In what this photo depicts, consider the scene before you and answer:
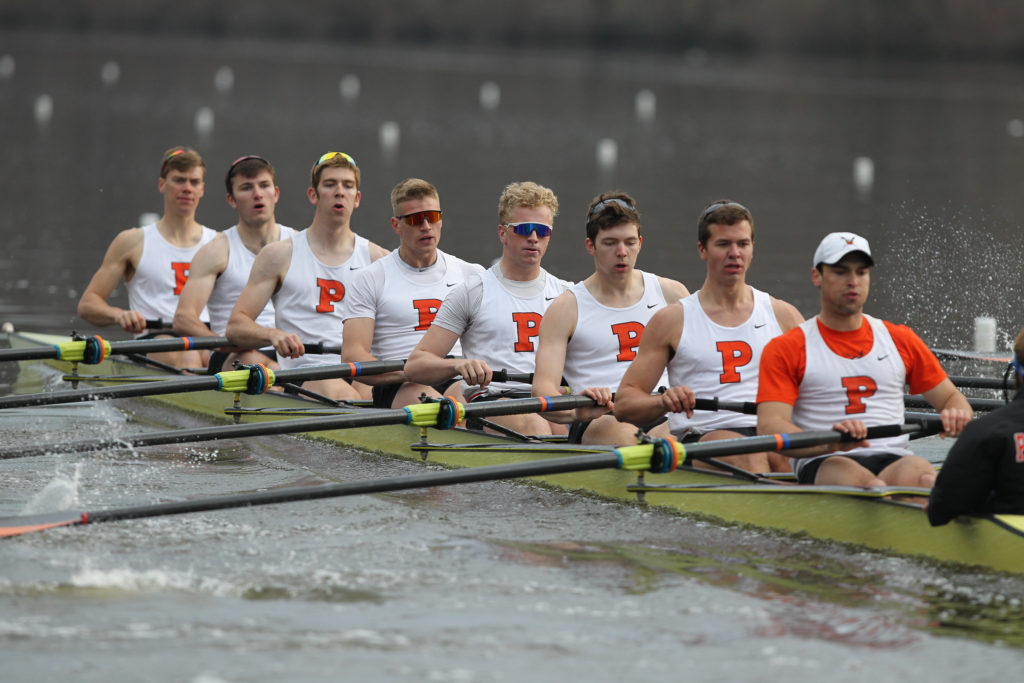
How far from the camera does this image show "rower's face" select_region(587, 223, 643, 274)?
649 centimetres

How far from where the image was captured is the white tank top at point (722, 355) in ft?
20.2

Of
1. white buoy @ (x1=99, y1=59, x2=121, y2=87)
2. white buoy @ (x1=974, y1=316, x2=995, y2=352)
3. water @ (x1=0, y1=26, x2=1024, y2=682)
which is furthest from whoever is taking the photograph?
white buoy @ (x1=99, y1=59, x2=121, y2=87)

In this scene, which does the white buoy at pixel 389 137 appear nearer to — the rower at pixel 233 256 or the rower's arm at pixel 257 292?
the rower at pixel 233 256

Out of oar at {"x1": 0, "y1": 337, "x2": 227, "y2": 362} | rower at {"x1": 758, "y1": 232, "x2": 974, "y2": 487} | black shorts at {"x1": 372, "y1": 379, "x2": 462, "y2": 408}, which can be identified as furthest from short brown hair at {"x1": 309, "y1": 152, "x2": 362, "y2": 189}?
rower at {"x1": 758, "y1": 232, "x2": 974, "y2": 487}

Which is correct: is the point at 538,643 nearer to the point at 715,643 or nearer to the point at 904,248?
the point at 715,643

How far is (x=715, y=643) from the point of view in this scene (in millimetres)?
4652

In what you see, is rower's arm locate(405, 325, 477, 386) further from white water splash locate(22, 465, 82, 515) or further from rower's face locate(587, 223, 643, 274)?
white water splash locate(22, 465, 82, 515)

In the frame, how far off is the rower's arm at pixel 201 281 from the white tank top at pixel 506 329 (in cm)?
221

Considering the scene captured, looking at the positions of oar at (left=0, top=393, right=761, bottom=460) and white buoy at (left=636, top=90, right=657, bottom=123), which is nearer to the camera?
oar at (left=0, top=393, right=761, bottom=460)

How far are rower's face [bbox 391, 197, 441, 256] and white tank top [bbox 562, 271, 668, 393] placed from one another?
1177 mm

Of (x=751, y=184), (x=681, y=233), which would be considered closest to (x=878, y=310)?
(x=681, y=233)

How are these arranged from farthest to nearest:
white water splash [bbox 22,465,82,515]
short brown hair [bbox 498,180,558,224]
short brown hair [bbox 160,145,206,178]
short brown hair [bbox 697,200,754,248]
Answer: short brown hair [bbox 160,145,206,178], short brown hair [bbox 498,180,558,224], white water splash [bbox 22,465,82,515], short brown hair [bbox 697,200,754,248]

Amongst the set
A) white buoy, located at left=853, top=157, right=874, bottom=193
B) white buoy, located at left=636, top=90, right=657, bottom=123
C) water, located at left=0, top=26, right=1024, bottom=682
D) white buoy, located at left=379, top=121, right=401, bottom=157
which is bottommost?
water, located at left=0, top=26, right=1024, bottom=682

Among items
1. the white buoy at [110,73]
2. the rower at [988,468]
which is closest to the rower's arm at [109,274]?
the rower at [988,468]
